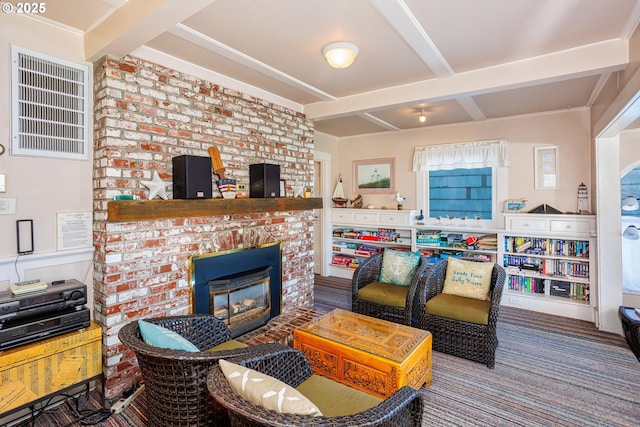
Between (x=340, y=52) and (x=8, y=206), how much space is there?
241 centimetres

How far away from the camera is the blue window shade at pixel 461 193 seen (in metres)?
4.79

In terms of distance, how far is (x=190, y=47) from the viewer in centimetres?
255

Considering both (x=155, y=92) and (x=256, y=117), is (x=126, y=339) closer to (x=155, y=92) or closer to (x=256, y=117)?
(x=155, y=92)

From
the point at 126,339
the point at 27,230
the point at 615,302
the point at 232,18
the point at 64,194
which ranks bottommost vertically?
the point at 615,302

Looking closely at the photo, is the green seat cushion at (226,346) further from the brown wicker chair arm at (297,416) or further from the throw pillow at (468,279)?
the throw pillow at (468,279)

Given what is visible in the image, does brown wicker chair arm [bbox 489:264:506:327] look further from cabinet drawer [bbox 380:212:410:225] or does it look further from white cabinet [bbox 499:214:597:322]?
cabinet drawer [bbox 380:212:410:225]

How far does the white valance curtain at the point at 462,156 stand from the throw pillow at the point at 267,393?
446 cm

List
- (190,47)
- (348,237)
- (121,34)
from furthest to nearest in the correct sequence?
(348,237) → (190,47) → (121,34)

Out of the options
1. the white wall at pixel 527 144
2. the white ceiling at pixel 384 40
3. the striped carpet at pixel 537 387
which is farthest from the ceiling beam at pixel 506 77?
the striped carpet at pixel 537 387

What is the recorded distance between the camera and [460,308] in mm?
2926

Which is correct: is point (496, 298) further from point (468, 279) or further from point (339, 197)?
point (339, 197)

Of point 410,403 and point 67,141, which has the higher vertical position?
point 67,141

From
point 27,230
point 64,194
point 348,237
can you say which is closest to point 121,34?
point 64,194

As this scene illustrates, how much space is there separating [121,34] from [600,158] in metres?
4.49
